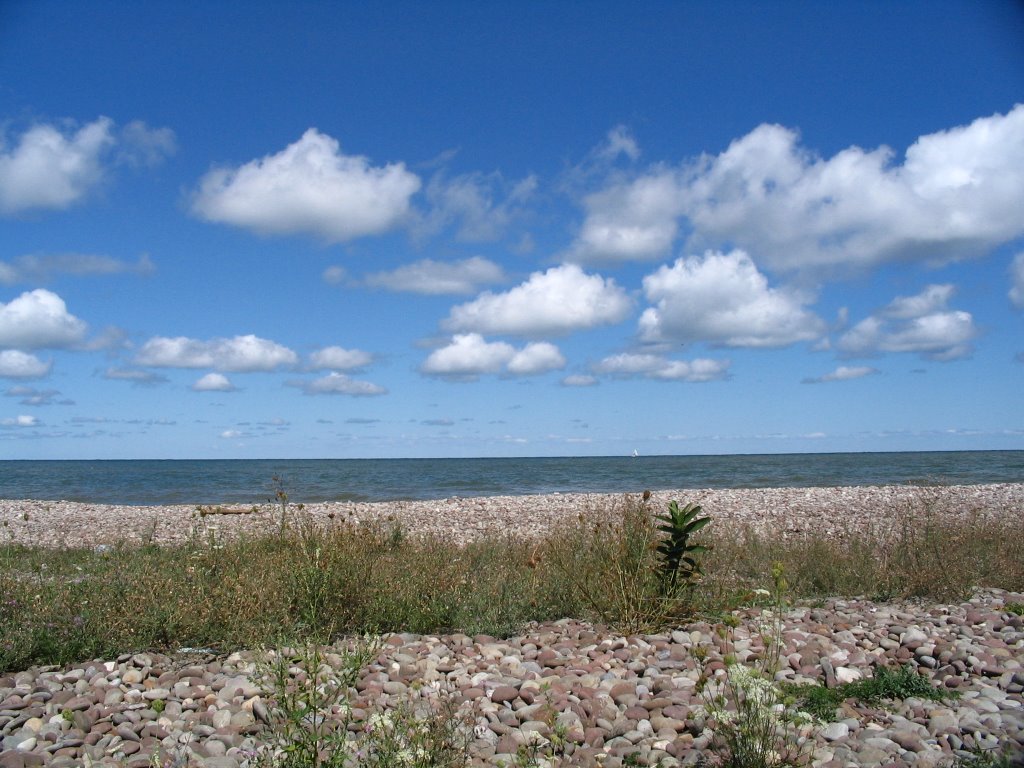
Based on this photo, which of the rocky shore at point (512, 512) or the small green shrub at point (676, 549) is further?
the rocky shore at point (512, 512)

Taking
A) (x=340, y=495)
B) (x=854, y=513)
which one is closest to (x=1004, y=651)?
(x=854, y=513)

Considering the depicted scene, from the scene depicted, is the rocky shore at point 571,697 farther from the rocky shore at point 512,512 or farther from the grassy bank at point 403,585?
the rocky shore at point 512,512

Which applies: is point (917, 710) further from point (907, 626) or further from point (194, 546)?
point (194, 546)

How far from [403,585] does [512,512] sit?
517 inches

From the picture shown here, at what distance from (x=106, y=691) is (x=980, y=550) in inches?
320

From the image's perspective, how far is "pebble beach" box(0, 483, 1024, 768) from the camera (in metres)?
3.83

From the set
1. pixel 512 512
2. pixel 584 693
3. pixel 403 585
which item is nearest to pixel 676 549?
pixel 584 693

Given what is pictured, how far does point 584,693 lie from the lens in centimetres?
454

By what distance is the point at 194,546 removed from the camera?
7.43 meters

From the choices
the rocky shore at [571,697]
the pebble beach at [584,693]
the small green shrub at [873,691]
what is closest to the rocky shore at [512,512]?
the pebble beach at [584,693]

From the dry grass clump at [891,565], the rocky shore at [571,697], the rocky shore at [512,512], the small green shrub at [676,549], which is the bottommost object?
the rocky shore at [512,512]

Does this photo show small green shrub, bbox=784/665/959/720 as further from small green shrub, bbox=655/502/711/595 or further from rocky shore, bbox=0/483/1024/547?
rocky shore, bbox=0/483/1024/547

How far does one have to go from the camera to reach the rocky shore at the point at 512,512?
14742 millimetres

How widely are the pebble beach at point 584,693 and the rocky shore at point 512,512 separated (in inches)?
300
